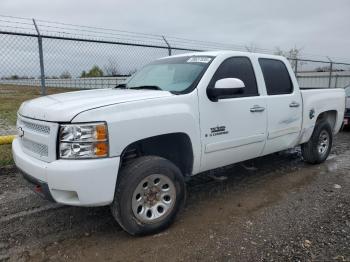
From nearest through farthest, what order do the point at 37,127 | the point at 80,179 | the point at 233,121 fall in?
the point at 80,179 → the point at 37,127 → the point at 233,121

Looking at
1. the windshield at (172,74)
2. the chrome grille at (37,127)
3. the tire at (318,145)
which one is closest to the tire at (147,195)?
the chrome grille at (37,127)

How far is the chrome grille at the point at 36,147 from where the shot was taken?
10.5ft

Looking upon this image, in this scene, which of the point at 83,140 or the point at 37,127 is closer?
the point at 83,140

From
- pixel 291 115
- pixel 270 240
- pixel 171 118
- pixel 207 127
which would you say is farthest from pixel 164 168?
pixel 291 115

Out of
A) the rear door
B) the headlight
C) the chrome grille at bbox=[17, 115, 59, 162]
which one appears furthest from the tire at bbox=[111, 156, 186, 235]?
the rear door

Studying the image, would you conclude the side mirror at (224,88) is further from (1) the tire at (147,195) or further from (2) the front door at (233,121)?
(1) the tire at (147,195)

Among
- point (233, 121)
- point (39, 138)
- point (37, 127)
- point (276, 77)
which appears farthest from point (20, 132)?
point (276, 77)

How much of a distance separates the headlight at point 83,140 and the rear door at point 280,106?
260cm

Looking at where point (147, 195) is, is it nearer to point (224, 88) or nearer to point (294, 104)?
point (224, 88)

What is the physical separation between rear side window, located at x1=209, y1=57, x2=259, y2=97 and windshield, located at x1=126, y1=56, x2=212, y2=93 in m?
0.22

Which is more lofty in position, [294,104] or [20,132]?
[294,104]

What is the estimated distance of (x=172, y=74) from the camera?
436cm

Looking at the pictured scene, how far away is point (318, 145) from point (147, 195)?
3879mm

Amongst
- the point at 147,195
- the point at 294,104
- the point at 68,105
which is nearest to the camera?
the point at 68,105
